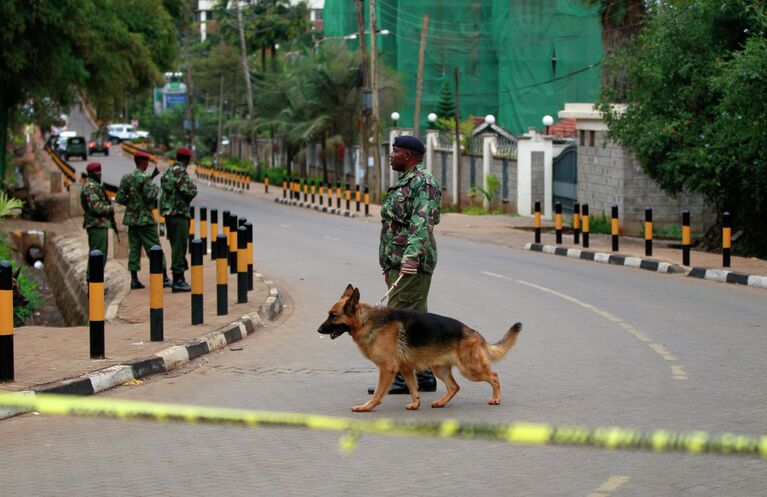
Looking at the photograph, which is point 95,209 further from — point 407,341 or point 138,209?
point 407,341

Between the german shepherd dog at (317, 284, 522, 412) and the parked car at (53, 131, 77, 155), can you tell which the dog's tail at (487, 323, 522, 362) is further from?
the parked car at (53, 131, 77, 155)

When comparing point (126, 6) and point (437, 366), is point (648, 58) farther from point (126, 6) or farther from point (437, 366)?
point (126, 6)

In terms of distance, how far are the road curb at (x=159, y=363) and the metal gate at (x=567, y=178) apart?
20.9 meters

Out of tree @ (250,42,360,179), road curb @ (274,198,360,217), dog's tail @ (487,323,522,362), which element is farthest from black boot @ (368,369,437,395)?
tree @ (250,42,360,179)

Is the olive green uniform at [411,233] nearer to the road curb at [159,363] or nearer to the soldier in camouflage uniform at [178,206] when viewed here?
the road curb at [159,363]

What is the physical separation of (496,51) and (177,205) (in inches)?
1907

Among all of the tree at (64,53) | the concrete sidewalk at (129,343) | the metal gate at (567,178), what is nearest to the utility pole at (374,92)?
the tree at (64,53)

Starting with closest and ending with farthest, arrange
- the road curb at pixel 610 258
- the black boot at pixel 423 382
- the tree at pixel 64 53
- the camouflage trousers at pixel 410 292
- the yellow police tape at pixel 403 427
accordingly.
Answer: the yellow police tape at pixel 403 427, the camouflage trousers at pixel 410 292, the black boot at pixel 423 382, the road curb at pixel 610 258, the tree at pixel 64 53

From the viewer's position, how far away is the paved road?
21.4ft

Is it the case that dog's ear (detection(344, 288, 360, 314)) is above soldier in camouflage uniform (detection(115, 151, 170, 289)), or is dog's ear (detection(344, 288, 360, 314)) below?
below

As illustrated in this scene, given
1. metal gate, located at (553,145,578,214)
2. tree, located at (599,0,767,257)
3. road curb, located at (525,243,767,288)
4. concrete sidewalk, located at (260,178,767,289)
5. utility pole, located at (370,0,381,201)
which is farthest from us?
utility pole, located at (370,0,381,201)

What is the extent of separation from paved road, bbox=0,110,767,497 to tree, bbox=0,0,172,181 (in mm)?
17042

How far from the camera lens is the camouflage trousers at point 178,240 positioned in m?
16.1

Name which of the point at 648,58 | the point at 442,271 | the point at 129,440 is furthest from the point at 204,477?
the point at 648,58
